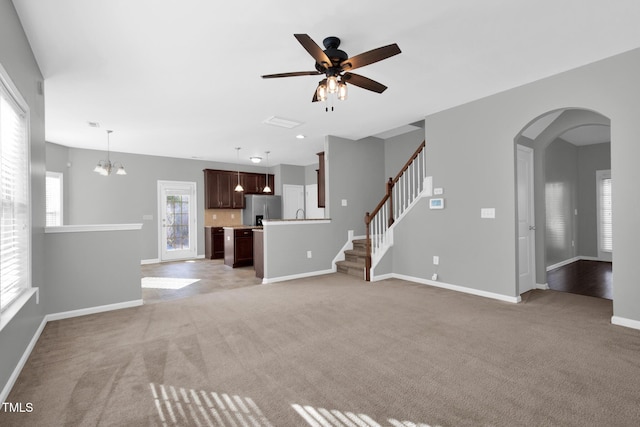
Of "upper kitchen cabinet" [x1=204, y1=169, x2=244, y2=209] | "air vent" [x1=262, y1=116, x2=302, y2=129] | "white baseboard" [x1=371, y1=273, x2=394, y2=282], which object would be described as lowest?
"white baseboard" [x1=371, y1=273, x2=394, y2=282]

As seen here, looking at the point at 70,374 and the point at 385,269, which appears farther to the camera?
the point at 385,269

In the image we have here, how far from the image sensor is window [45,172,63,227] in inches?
252

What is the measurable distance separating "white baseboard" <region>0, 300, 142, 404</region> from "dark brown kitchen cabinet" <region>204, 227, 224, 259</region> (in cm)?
429

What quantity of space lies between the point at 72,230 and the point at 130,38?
89.0 inches

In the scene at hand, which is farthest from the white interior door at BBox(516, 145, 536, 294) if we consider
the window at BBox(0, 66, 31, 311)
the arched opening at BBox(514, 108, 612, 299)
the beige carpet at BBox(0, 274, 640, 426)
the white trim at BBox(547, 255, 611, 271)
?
the window at BBox(0, 66, 31, 311)

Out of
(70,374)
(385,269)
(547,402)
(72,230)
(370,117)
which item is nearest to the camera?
(547,402)

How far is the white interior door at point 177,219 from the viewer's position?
7859mm

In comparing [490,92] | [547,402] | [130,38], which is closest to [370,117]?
[490,92]

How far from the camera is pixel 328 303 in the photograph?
4012mm

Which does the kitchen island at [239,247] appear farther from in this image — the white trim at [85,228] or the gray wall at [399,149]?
the gray wall at [399,149]

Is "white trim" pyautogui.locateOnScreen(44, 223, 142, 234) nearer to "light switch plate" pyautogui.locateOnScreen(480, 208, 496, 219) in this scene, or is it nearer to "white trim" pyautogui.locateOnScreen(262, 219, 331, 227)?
"white trim" pyautogui.locateOnScreen(262, 219, 331, 227)

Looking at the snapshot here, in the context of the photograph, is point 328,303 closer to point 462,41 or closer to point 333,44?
point 333,44

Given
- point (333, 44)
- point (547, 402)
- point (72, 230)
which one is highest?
point (333, 44)

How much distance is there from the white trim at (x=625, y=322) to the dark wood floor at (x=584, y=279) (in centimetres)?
120
